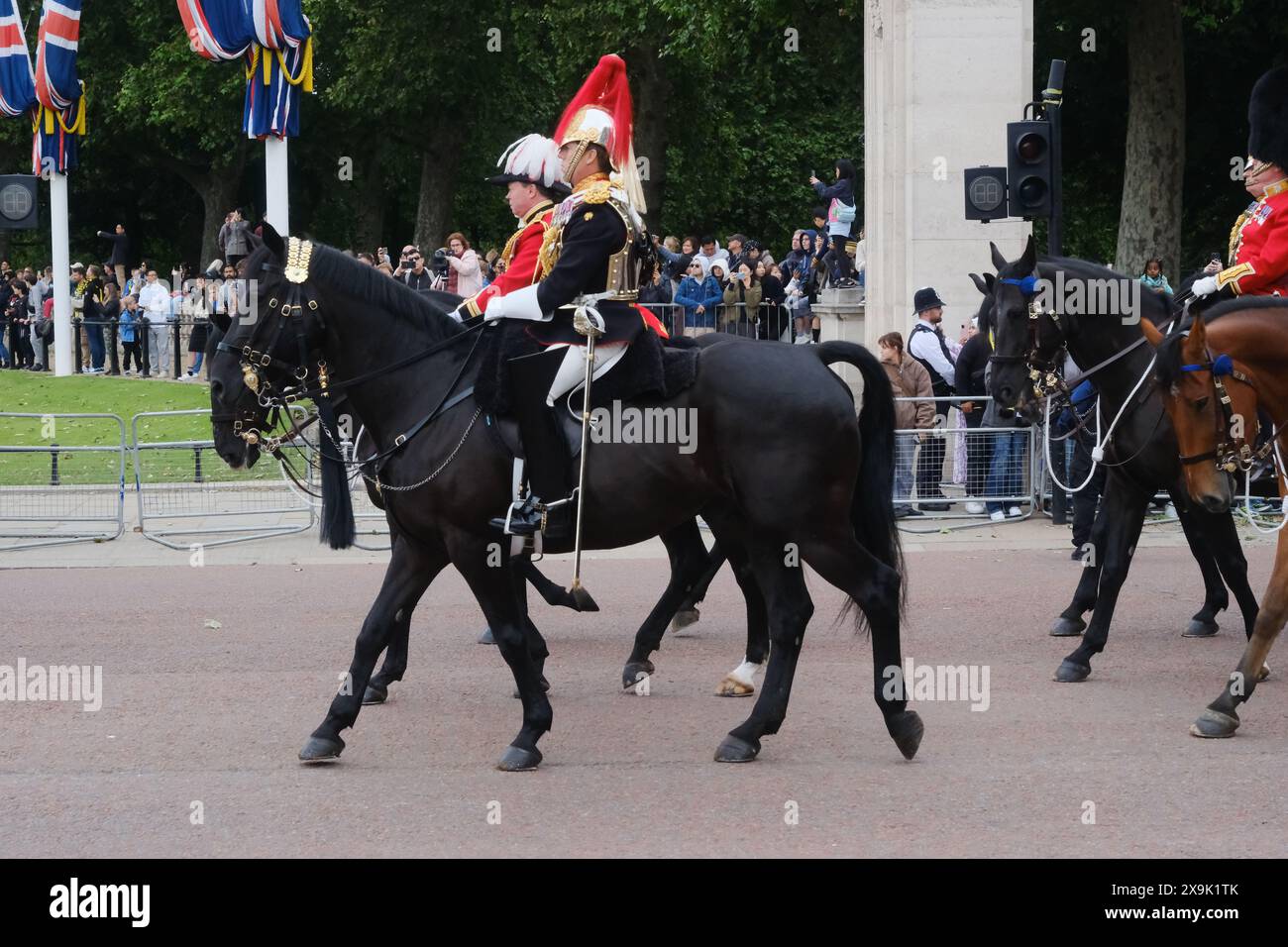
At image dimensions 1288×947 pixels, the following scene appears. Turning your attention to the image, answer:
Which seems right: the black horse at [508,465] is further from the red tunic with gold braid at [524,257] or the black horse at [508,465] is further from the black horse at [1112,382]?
the black horse at [1112,382]

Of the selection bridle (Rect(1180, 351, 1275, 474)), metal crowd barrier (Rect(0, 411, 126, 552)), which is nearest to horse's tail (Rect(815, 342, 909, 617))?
bridle (Rect(1180, 351, 1275, 474))

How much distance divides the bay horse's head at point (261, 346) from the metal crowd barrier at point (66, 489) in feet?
25.0

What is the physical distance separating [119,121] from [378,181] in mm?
6410

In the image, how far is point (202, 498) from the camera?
50.0ft

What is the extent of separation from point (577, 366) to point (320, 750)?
1.88 metres

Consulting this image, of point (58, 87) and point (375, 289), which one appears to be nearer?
point (375, 289)

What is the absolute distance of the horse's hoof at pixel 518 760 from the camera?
24.3ft

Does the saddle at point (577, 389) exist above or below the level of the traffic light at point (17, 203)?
below

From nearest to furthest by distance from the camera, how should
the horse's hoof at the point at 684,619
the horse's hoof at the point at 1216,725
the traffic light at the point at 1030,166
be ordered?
the horse's hoof at the point at 1216,725, the horse's hoof at the point at 684,619, the traffic light at the point at 1030,166

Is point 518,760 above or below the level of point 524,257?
below

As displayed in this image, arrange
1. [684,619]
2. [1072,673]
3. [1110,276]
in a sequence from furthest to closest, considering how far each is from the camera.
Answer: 1. [684,619]
2. [1110,276]
3. [1072,673]

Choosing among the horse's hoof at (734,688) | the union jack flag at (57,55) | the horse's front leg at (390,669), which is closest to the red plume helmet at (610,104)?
the horse's front leg at (390,669)

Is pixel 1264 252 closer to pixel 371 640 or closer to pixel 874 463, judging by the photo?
pixel 874 463

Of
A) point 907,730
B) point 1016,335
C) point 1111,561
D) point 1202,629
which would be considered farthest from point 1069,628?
point 907,730
